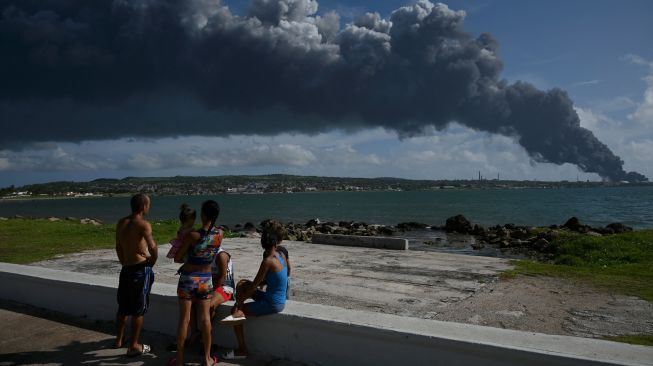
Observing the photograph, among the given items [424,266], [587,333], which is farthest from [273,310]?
[424,266]

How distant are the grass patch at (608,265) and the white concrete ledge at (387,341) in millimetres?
4833

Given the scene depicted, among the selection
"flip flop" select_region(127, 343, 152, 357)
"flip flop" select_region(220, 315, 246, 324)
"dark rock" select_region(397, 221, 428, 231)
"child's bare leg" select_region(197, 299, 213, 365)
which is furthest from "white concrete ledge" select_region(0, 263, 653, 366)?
"dark rock" select_region(397, 221, 428, 231)

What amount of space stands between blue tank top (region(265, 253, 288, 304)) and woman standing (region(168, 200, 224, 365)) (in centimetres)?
51

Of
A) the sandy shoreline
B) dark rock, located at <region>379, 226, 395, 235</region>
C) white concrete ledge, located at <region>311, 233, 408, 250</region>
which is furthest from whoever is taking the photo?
dark rock, located at <region>379, 226, 395, 235</region>

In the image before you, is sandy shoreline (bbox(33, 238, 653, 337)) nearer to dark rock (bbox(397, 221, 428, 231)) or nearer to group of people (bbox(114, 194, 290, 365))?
group of people (bbox(114, 194, 290, 365))

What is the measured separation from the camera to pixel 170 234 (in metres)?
17.4

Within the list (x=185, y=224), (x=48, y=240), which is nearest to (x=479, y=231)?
(x=48, y=240)

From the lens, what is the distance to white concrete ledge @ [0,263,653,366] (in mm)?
3416

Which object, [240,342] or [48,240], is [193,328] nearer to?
[240,342]

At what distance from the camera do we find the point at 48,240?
15.5 metres

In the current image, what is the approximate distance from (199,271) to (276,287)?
0.69 meters

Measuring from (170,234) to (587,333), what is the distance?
14469 millimetres

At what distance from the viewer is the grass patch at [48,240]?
39.7 ft

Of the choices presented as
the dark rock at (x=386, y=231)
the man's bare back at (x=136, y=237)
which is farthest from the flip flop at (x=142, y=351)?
the dark rock at (x=386, y=231)
